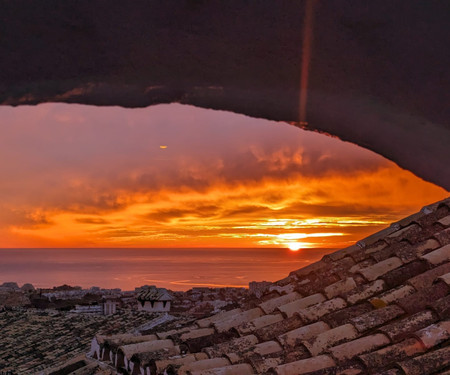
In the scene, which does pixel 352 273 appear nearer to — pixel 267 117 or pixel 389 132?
pixel 389 132

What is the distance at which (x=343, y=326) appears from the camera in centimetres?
310

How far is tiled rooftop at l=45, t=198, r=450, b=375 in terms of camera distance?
2725 millimetres

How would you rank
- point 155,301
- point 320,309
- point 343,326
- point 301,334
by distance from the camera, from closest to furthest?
point 343,326 → point 301,334 → point 320,309 → point 155,301

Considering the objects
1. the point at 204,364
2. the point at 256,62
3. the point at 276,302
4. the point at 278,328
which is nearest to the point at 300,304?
the point at 276,302

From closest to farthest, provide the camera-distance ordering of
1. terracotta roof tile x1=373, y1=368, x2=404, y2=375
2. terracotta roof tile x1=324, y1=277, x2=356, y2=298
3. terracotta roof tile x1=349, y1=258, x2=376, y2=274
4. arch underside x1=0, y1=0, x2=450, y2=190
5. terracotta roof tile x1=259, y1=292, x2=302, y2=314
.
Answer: terracotta roof tile x1=373, y1=368, x2=404, y2=375
arch underside x1=0, y1=0, x2=450, y2=190
terracotta roof tile x1=324, y1=277, x2=356, y2=298
terracotta roof tile x1=259, y1=292, x2=302, y2=314
terracotta roof tile x1=349, y1=258, x2=376, y2=274

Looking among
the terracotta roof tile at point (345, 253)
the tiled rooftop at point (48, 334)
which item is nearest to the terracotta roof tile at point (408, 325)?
the terracotta roof tile at point (345, 253)

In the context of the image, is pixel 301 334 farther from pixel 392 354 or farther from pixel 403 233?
pixel 403 233

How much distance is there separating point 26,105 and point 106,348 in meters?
2.19

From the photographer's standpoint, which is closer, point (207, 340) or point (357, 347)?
point (357, 347)

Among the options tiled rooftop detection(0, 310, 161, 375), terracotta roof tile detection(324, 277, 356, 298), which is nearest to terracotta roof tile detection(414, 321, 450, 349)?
terracotta roof tile detection(324, 277, 356, 298)

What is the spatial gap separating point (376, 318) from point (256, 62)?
1648mm

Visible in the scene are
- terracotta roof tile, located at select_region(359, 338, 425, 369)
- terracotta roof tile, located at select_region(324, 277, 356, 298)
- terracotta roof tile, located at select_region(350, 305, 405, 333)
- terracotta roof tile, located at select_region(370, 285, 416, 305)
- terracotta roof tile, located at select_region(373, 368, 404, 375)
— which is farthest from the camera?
terracotta roof tile, located at select_region(324, 277, 356, 298)

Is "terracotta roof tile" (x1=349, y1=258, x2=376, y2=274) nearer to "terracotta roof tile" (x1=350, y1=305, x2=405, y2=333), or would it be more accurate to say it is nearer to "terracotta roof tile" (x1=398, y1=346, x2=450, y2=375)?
"terracotta roof tile" (x1=350, y1=305, x2=405, y2=333)

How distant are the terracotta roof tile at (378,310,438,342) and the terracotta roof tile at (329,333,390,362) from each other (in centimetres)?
4
